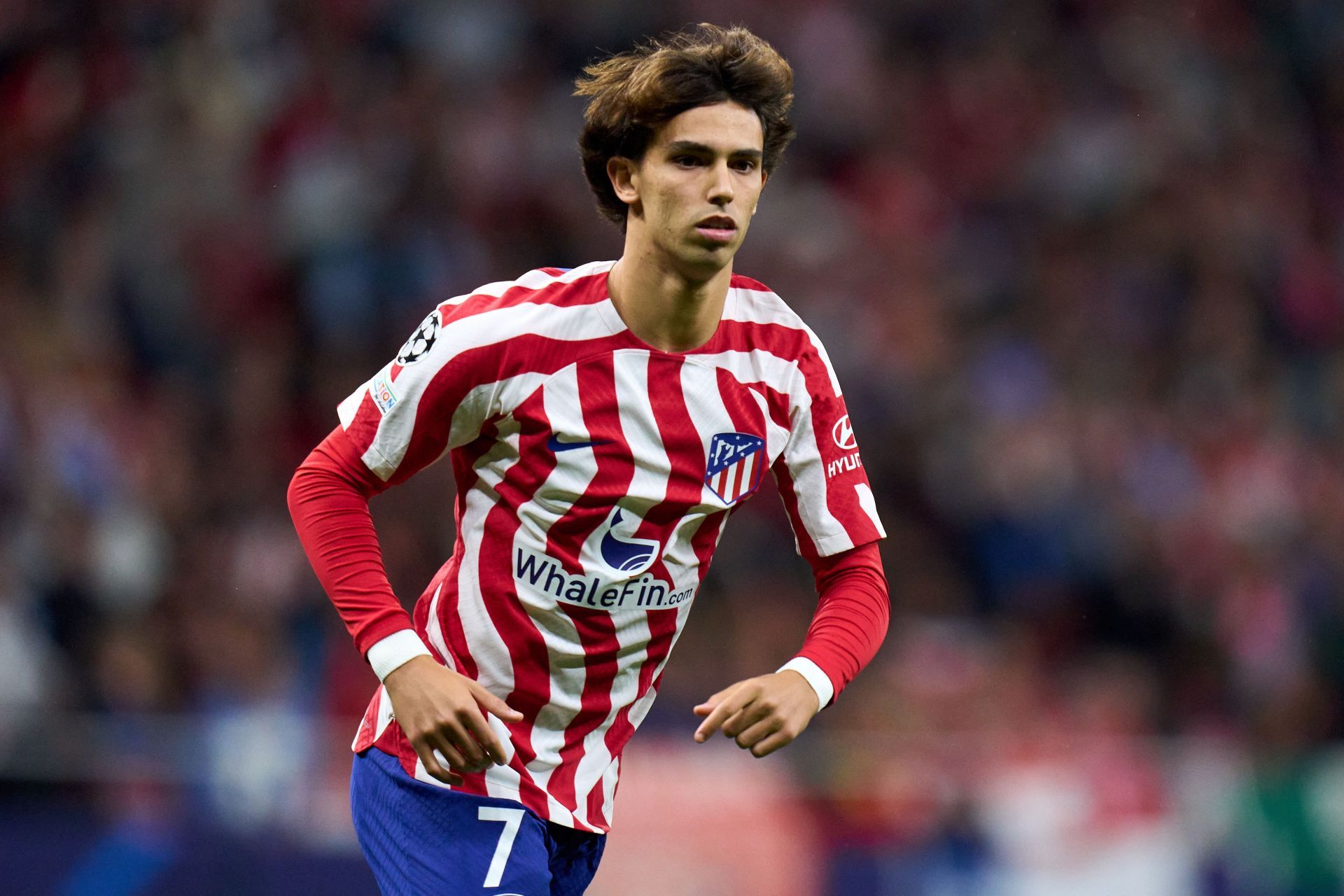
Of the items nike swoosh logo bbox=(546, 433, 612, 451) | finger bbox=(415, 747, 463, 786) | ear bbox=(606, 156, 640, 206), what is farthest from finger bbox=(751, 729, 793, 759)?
ear bbox=(606, 156, 640, 206)

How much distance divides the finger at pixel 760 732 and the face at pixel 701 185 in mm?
837

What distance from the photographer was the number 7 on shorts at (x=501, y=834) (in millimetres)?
3225

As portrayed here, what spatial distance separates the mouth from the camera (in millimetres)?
3188

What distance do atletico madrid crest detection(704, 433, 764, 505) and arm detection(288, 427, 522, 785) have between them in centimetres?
60

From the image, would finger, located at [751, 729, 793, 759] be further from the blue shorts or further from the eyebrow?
the eyebrow

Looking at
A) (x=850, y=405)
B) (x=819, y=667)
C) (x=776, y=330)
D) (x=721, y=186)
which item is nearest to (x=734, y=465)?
(x=776, y=330)

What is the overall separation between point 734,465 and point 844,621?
0.38m

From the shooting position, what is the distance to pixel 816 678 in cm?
322

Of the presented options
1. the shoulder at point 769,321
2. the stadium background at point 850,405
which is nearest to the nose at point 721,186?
the shoulder at point 769,321

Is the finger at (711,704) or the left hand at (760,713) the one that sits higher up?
the finger at (711,704)

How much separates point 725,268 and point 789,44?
7.82 meters

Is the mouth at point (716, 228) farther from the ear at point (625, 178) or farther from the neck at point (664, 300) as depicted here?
the ear at point (625, 178)

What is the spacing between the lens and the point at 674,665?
311 inches

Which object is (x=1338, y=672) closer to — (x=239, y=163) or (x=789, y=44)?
(x=789, y=44)
